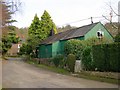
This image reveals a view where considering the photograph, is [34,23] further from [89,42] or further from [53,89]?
[53,89]

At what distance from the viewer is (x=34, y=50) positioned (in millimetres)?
61500

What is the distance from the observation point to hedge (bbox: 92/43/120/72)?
71.6 feet

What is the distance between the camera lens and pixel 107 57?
2327 centimetres

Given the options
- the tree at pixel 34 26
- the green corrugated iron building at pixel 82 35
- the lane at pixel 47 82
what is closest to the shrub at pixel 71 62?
the lane at pixel 47 82

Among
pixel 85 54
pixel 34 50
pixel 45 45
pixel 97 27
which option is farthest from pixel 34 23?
pixel 85 54

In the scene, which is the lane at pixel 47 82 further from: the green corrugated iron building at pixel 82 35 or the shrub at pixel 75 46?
the green corrugated iron building at pixel 82 35

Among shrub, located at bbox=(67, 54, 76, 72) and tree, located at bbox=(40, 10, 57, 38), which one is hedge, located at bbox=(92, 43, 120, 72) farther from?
tree, located at bbox=(40, 10, 57, 38)

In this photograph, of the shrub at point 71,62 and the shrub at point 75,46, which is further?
the shrub at point 75,46

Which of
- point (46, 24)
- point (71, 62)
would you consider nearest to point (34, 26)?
point (46, 24)

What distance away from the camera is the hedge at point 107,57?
71.6 ft

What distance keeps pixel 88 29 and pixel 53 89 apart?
28.0 metres

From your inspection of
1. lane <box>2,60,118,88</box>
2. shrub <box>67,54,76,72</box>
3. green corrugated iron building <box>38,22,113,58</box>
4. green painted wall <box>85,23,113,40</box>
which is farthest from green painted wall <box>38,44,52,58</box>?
lane <box>2,60,118,88</box>

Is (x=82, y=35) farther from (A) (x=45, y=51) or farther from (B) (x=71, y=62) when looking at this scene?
(A) (x=45, y=51)

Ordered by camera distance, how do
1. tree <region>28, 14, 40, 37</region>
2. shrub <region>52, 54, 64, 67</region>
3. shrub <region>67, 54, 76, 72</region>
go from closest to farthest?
shrub <region>67, 54, 76, 72</region>, shrub <region>52, 54, 64, 67</region>, tree <region>28, 14, 40, 37</region>
